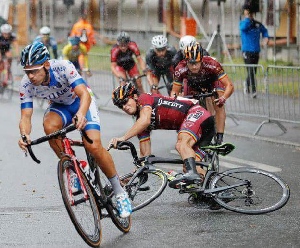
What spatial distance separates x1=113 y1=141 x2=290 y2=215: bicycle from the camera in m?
9.11

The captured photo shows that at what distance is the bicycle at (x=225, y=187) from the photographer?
29.9 ft

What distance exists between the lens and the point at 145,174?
9438 millimetres

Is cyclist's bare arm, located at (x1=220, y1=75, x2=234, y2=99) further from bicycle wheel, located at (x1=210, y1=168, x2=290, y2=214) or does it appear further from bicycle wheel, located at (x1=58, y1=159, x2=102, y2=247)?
bicycle wheel, located at (x1=58, y1=159, x2=102, y2=247)

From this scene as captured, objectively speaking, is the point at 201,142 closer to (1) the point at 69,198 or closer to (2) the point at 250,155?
(1) the point at 69,198

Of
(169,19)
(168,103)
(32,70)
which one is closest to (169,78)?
(168,103)

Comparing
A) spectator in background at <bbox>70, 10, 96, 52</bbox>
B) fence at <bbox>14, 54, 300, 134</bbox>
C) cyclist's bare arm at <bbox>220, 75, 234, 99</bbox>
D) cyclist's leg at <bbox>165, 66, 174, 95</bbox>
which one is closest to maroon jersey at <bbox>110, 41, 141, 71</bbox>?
fence at <bbox>14, 54, 300, 134</bbox>

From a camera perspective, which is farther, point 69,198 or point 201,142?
point 201,142

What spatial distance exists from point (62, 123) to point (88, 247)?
134cm

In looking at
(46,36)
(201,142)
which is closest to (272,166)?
(201,142)

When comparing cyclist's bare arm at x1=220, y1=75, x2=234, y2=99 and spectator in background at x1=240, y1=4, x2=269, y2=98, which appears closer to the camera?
cyclist's bare arm at x1=220, y1=75, x2=234, y2=99

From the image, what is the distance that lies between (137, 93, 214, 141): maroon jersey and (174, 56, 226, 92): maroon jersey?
6.56ft

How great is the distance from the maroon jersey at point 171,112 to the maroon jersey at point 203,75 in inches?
78.7

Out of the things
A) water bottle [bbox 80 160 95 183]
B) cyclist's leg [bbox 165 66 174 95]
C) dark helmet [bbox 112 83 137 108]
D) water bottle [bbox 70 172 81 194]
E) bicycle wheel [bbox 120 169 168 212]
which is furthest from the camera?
cyclist's leg [bbox 165 66 174 95]

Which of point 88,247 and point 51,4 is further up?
point 51,4
